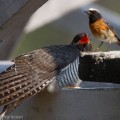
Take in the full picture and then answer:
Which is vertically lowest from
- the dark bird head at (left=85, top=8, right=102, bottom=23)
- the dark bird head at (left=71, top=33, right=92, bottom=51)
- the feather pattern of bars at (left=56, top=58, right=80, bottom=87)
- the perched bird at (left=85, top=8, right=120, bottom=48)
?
the feather pattern of bars at (left=56, top=58, right=80, bottom=87)

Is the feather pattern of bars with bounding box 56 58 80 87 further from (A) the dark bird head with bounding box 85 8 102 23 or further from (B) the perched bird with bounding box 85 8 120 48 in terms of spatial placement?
(A) the dark bird head with bounding box 85 8 102 23

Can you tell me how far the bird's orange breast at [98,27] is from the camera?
703 cm

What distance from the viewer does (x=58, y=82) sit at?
13.4ft

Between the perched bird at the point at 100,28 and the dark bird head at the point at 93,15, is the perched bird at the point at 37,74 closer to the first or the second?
the perched bird at the point at 100,28

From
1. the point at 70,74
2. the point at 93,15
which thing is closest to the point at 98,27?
the point at 93,15

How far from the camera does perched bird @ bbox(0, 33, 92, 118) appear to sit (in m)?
3.58

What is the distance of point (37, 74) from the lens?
158 inches

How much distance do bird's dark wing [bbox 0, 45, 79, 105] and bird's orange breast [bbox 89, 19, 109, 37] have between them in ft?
7.22

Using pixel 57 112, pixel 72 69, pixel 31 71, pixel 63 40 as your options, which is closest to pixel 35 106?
pixel 57 112

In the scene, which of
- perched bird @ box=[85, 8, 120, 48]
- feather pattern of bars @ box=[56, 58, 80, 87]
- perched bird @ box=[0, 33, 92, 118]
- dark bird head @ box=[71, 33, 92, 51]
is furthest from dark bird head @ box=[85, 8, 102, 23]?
feather pattern of bars @ box=[56, 58, 80, 87]

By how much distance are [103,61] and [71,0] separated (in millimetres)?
2885

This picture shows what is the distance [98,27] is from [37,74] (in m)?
3.19

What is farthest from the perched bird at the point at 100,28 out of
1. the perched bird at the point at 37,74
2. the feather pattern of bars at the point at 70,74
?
the feather pattern of bars at the point at 70,74

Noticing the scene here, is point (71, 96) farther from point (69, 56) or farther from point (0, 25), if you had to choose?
point (69, 56)
